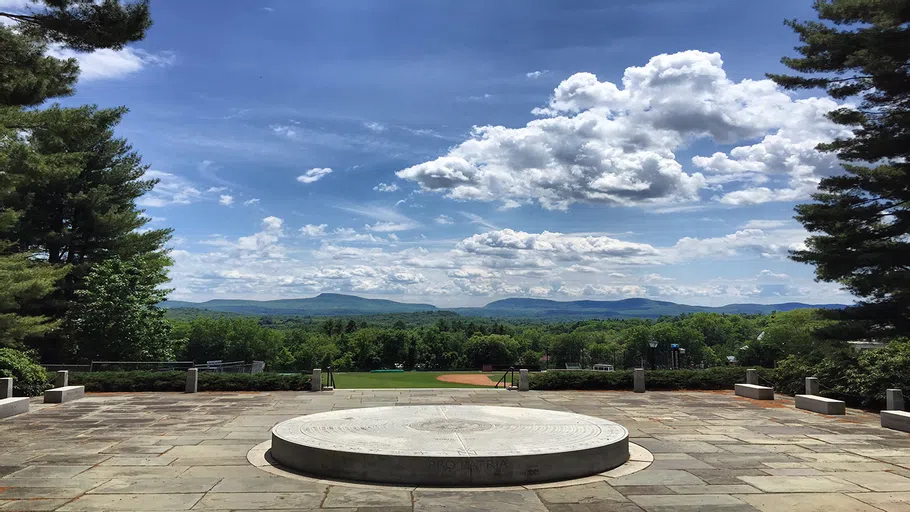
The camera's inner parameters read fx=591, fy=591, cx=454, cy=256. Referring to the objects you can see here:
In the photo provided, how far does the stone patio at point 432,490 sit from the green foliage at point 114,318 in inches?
529

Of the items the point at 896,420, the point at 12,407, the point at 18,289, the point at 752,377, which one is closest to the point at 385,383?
the point at 18,289

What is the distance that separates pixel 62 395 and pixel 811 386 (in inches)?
1000

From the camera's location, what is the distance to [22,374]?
20.7 m

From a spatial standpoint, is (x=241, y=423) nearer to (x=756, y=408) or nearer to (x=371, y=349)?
(x=756, y=408)

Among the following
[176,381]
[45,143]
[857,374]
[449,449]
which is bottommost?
[176,381]

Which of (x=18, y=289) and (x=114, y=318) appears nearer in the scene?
(x=18, y=289)

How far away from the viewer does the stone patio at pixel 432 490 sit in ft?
27.8

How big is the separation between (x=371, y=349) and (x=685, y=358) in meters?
61.6

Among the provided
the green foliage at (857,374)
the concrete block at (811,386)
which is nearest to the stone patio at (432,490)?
the green foliage at (857,374)

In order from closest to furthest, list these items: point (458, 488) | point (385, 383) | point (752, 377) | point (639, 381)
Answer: point (458, 488), point (752, 377), point (639, 381), point (385, 383)

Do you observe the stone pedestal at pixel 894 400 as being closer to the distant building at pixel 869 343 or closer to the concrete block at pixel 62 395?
the distant building at pixel 869 343

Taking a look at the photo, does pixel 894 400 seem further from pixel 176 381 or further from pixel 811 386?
pixel 176 381

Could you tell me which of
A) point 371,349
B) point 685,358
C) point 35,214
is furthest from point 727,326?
point 35,214

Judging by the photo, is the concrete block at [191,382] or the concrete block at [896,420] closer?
the concrete block at [896,420]
